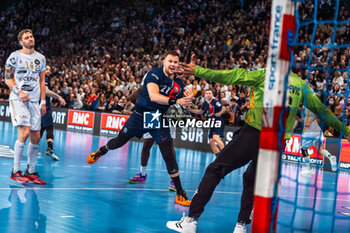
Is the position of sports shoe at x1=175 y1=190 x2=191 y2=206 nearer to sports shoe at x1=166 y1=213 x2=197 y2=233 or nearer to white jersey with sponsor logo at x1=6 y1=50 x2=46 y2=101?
sports shoe at x1=166 y1=213 x2=197 y2=233

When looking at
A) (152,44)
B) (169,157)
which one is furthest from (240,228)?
(152,44)

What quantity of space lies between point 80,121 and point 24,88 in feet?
46.7

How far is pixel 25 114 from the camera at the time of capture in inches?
271

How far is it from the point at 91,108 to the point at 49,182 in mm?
14022

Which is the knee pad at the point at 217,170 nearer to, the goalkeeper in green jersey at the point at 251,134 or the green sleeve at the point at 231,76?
the goalkeeper in green jersey at the point at 251,134

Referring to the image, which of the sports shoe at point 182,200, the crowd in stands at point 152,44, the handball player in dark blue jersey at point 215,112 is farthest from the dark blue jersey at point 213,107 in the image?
the sports shoe at point 182,200

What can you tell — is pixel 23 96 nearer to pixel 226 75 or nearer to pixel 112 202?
pixel 112 202

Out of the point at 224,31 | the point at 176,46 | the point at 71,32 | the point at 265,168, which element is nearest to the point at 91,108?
the point at 176,46

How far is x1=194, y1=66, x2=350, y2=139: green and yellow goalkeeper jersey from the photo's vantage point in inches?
176

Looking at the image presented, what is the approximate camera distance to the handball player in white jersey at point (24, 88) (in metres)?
6.86

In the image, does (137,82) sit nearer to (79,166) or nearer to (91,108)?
(91,108)

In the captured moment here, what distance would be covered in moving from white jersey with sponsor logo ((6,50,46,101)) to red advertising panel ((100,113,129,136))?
11.7 meters

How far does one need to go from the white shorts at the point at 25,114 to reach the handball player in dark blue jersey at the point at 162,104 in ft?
4.49

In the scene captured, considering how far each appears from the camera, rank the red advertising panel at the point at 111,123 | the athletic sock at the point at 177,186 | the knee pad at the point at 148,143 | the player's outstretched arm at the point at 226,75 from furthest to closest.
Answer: the red advertising panel at the point at 111,123 < the knee pad at the point at 148,143 < the athletic sock at the point at 177,186 < the player's outstretched arm at the point at 226,75
